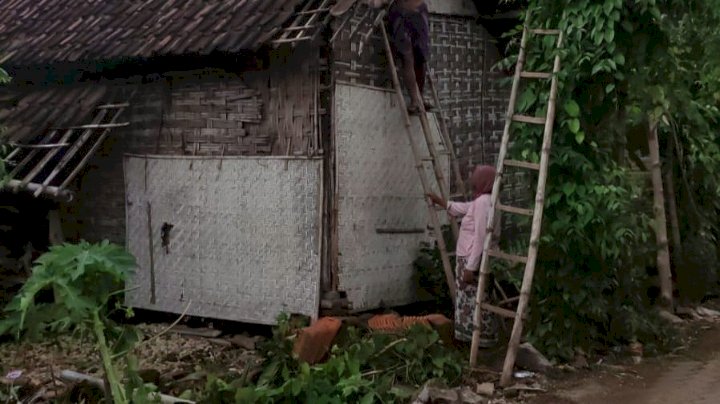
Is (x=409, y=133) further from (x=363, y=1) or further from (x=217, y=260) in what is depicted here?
(x=217, y=260)

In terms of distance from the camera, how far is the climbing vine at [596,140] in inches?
273

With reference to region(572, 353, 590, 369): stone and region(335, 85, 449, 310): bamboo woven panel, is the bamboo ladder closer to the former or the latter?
region(572, 353, 590, 369): stone

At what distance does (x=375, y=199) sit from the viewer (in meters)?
8.19

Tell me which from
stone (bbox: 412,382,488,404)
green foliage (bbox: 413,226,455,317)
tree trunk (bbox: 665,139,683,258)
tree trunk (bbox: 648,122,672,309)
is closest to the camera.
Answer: stone (bbox: 412,382,488,404)

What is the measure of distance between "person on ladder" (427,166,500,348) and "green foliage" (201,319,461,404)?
57 centimetres

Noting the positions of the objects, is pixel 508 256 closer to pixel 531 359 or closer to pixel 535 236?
pixel 535 236

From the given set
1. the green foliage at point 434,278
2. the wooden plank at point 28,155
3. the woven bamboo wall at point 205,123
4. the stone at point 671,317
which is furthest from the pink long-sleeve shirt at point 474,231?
the wooden plank at point 28,155

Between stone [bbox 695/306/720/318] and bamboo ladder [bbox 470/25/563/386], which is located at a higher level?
bamboo ladder [bbox 470/25/563/386]

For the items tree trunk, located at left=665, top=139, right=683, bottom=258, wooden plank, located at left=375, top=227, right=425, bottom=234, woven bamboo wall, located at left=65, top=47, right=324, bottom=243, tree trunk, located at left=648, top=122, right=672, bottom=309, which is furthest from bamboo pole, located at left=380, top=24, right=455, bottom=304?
tree trunk, located at left=665, top=139, right=683, bottom=258

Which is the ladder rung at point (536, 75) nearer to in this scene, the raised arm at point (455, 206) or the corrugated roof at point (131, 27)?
the raised arm at point (455, 206)

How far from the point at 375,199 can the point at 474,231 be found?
1215mm

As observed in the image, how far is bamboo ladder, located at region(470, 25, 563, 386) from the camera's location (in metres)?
6.81

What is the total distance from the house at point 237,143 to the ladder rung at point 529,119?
1.51 metres

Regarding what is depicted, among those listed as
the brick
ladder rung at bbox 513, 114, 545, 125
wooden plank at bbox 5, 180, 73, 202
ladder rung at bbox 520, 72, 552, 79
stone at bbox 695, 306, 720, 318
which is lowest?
stone at bbox 695, 306, 720, 318
